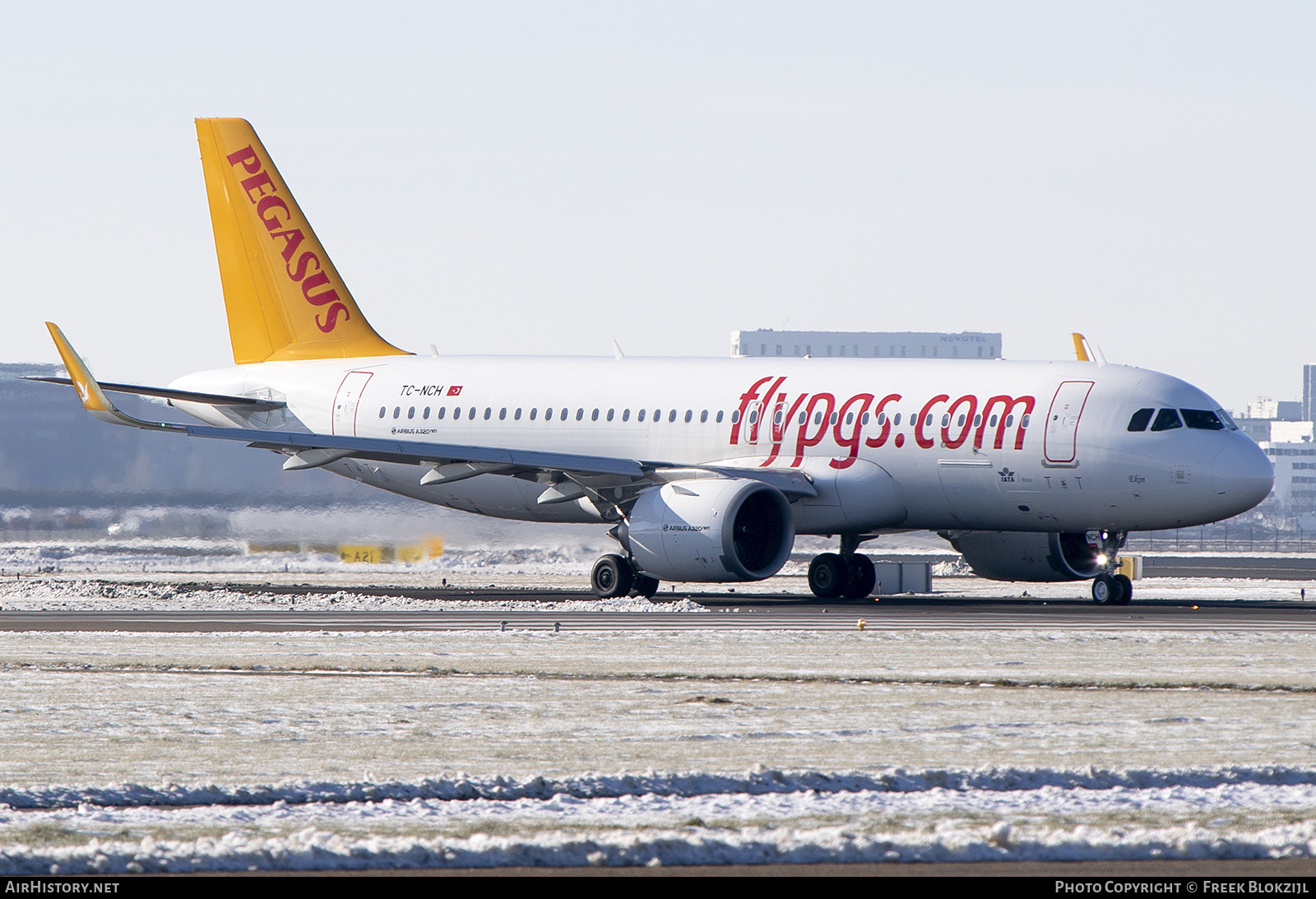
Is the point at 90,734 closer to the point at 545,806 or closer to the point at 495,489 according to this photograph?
the point at 545,806

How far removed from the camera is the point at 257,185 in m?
37.7

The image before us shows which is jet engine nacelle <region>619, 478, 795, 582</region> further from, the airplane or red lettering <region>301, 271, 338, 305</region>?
red lettering <region>301, 271, 338, 305</region>

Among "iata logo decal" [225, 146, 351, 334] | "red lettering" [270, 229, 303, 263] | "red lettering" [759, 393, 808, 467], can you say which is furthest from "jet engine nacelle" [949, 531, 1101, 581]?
"red lettering" [270, 229, 303, 263]

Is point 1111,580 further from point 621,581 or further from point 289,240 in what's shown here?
point 289,240

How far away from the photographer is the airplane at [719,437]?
28.8 m

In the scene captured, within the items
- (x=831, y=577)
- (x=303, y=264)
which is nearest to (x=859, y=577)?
(x=831, y=577)

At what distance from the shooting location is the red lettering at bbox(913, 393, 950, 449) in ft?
98.0

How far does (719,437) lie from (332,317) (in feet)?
31.8

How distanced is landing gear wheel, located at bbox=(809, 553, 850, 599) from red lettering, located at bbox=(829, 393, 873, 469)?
2137 millimetres

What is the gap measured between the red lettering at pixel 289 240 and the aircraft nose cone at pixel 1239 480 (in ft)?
61.6

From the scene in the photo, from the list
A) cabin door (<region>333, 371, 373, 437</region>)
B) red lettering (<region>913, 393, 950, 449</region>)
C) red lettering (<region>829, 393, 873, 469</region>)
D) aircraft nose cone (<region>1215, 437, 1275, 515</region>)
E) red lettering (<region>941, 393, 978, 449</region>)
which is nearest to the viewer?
aircraft nose cone (<region>1215, 437, 1275, 515</region>)

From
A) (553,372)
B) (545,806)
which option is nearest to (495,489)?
(553,372)

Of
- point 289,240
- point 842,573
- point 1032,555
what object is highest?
point 289,240

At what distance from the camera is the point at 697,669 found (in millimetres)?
16844
